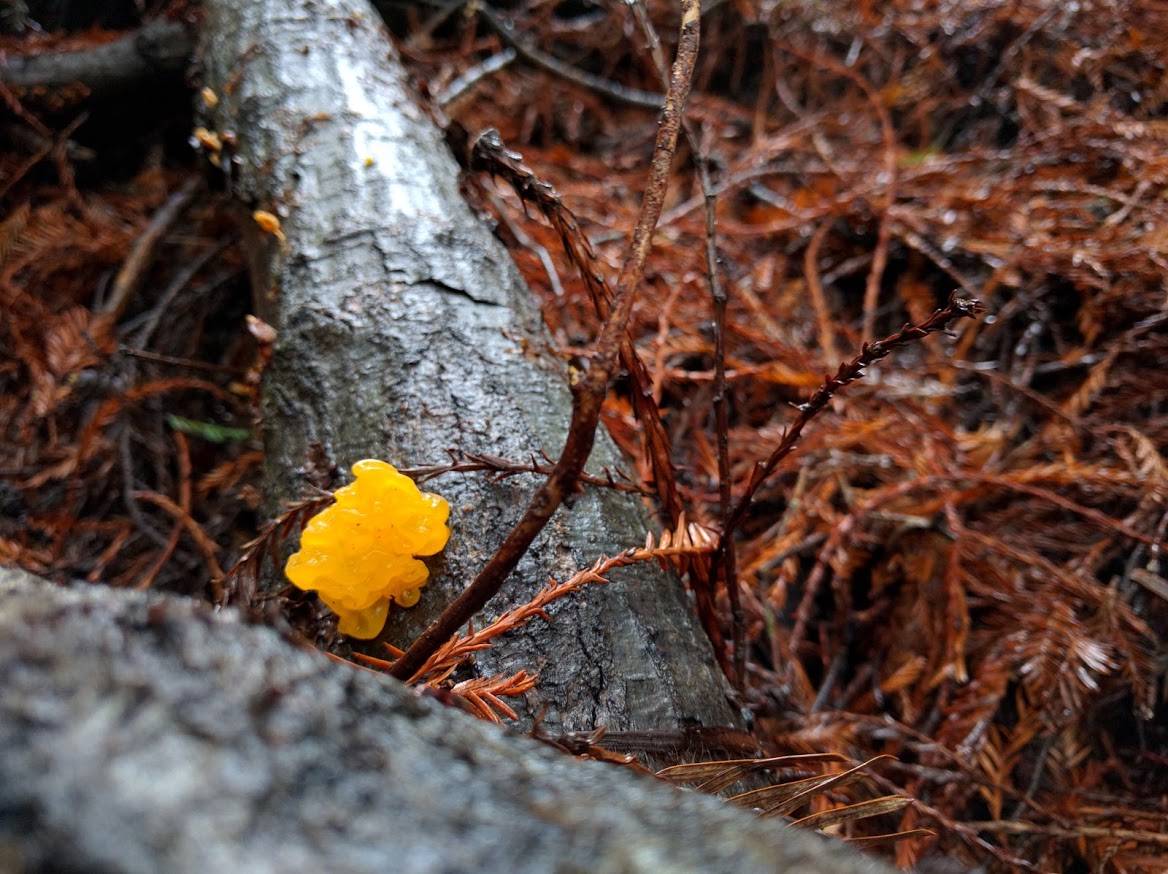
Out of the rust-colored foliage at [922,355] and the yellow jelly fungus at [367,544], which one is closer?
the yellow jelly fungus at [367,544]

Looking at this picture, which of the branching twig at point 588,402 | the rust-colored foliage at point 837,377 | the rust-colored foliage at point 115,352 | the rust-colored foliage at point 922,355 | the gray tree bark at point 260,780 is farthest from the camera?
the rust-colored foliage at point 115,352

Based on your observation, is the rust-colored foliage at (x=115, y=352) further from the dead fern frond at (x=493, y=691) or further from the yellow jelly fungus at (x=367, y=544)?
the dead fern frond at (x=493, y=691)

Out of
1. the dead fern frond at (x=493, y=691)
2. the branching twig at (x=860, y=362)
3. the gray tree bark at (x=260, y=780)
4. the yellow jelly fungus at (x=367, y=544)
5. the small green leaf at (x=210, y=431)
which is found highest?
the branching twig at (x=860, y=362)

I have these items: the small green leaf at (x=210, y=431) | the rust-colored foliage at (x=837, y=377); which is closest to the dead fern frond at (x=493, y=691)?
the rust-colored foliage at (x=837, y=377)

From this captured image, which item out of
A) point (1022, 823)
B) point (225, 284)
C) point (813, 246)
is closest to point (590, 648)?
point (1022, 823)

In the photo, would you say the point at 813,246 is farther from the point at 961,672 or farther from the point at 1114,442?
the point at 961,672

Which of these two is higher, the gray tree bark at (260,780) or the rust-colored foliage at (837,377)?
the rust-colored foliage at (837,377)

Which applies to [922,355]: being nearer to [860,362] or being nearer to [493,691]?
[860,362]
